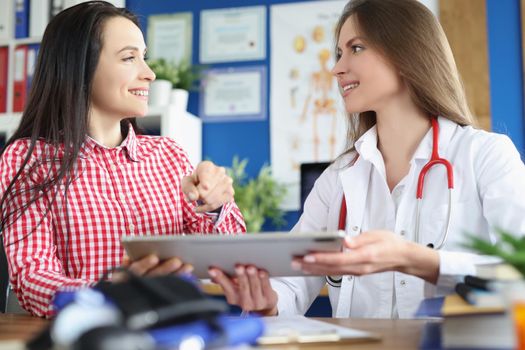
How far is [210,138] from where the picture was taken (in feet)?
11.3

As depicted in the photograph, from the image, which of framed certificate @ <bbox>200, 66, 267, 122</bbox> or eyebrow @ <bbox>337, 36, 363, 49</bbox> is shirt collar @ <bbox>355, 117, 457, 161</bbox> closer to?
eyebrow @ <bbox>337, 36, 363, 49</bbox>

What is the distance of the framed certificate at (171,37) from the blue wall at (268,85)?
0.04 metres

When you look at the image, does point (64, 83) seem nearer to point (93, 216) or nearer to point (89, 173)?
point (89, 173)

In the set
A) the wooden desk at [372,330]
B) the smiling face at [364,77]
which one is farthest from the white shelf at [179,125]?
the wooden desk at [372,330]

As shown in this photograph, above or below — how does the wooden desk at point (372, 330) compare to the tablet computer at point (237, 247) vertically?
below

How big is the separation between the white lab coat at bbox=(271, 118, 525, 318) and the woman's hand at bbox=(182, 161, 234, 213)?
23 centimetres

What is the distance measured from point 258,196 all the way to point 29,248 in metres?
1.99

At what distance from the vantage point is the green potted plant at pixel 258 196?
3.12m

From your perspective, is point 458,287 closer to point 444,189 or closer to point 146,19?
point 444,189

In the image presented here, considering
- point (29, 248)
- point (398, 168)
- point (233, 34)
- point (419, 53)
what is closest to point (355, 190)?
point (398, 168)

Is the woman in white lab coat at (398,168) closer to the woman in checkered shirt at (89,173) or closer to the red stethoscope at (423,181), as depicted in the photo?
the red stethoscope at (423,181)

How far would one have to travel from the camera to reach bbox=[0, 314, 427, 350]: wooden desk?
0.74 m

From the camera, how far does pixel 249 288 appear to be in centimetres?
115

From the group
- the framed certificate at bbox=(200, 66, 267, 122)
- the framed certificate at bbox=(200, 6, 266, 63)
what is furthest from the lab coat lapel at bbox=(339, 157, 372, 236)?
the framed certificate at bbox=(200, 6, 266, 63)
